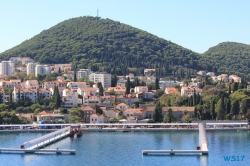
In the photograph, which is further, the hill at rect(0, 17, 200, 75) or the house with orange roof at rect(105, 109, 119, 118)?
the hill at rect(0, 17, 200, 75)

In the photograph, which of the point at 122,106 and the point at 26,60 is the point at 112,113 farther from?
the point at 26,60

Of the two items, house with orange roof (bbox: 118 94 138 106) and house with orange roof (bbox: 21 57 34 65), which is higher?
house with orange roof (bbox: 21 57 34 65)

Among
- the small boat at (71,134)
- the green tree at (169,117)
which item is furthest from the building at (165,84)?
the small boat at (71,134)

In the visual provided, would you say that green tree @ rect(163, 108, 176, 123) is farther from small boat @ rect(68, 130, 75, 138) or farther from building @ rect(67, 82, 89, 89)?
building @ rect(67, 82, 89, 89)

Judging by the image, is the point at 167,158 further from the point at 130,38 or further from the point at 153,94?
the point at 130,38

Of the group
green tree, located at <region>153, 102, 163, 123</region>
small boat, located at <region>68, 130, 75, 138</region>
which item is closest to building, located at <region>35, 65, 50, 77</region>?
green tree, located at <region>153, 102, 163, 123</region>

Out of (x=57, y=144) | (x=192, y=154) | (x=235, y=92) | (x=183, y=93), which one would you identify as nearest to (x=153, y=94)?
(x=183, y=93)

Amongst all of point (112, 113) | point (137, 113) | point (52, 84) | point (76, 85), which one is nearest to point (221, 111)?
point (137, 113)

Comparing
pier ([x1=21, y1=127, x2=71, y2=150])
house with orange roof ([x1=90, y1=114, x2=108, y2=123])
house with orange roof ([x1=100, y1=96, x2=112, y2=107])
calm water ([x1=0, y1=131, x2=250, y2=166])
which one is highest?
house with orange roof ([x1=100, y1=96, x2=112, y2=107])

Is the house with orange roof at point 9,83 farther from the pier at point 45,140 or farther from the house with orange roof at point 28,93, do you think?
the pier at point 45,140
